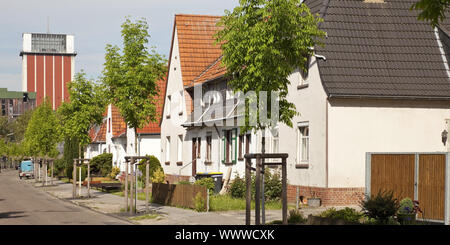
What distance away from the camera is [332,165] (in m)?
24.1

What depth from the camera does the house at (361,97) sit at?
24.2 meters

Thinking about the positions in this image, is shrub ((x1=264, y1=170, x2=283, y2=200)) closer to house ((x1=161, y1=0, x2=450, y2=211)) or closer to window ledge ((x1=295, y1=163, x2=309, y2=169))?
house ((x1=161, y1=0, x2=450, y2=211))

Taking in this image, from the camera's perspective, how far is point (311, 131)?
25.4 metres

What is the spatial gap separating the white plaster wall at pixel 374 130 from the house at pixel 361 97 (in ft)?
0.12

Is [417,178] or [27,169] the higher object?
[417,178]

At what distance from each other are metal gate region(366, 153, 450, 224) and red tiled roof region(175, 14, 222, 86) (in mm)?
20631

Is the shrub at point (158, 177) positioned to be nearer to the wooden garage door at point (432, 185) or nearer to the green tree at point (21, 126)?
the wooden garage door at point (432, 185)

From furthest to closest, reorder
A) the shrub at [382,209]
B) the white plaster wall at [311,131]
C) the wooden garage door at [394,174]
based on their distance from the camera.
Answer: the white plaster wall at [311,131]
the wooden garage door at [394,174]
the shrub at [382,209]

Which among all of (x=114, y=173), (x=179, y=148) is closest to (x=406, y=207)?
(x=179, y=148)

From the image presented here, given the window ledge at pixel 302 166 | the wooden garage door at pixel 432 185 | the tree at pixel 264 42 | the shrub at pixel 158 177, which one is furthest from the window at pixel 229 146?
the tree at pixel 264 42

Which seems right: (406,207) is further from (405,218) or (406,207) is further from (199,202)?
(199,202)

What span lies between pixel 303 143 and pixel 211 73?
1120 centimetres

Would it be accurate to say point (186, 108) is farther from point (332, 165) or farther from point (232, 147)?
→ point (332, 165)
